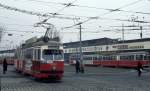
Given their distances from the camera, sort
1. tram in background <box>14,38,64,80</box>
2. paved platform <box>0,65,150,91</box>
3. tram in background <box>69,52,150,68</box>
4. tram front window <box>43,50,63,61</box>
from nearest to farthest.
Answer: paved platform <box>0,65,150,91</box> → tram in background <box>14,38,64,80</box> → tram front window <box>43,50,63,61</box> → tram in background <box>69,52,150,68</box>

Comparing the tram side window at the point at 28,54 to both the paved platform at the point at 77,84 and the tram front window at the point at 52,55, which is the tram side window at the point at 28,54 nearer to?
the paved platform at the point at 77,84

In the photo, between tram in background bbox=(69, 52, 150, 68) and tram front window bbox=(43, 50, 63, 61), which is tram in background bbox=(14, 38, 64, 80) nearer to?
tram front window bbox=(43, 50, 63, 61)

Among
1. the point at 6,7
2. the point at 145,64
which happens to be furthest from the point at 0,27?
the point at 6,7

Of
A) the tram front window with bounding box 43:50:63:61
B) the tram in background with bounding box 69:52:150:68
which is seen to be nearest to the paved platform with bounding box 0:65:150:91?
the tram front window with bounding box 43:50:63:61

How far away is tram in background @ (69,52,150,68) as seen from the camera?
5031cm

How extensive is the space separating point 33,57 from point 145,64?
29.6 m

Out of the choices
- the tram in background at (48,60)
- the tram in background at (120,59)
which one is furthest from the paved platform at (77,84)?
the tram in background at (120,59)

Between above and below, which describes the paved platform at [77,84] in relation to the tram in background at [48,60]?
below

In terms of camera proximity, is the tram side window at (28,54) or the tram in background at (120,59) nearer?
the tram side window at (28,54)

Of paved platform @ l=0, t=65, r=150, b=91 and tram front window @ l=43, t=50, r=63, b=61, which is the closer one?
paved platform @ l=0, t=65, r=150, b=91

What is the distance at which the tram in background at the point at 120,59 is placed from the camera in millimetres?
50312

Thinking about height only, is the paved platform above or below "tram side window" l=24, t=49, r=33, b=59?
below

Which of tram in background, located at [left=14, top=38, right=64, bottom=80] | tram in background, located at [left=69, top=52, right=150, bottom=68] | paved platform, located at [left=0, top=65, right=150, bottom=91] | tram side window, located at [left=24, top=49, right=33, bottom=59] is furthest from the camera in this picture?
tram in background, located at [left=69, top=52, right=150, bottom=68]

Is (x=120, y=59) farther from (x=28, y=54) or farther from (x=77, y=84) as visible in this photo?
(x=77, y=84)
